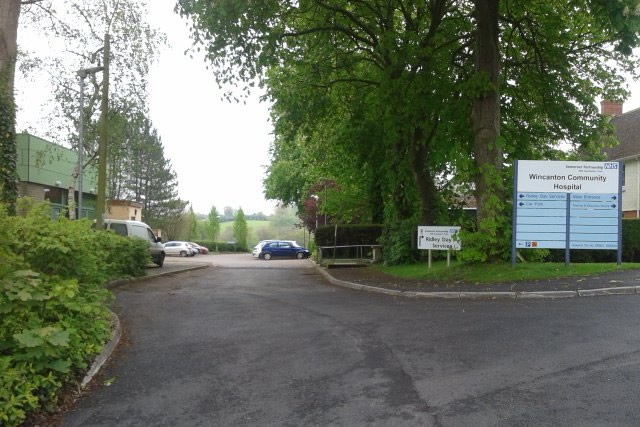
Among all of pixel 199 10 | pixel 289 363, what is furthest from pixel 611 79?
pixel 289 363

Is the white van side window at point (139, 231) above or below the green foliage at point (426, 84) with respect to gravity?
below

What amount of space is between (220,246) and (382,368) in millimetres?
68884

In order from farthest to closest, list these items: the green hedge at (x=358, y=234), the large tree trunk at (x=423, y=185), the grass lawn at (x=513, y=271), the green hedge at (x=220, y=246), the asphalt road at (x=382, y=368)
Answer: the green hedge at (x=220, y=246)
the green hedge at (x=358, y=234)
the large tree trunk at (x=423, y=185)
the grass lawn at (x=513, y=271)
the asphalt road at (x=382, y=368)

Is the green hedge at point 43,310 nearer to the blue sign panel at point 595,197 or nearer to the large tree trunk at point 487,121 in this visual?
the large tree trunk at point 487,121

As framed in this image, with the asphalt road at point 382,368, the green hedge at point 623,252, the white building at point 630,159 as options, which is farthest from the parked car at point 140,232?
the white building at point 630,159

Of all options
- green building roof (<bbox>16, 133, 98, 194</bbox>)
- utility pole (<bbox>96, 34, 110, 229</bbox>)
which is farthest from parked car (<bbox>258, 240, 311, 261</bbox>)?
utility pole (<bbox>96, 34, 110, 229</bbox>)

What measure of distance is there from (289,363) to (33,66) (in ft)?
56.9

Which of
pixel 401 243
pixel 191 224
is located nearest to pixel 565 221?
pixel 401 243

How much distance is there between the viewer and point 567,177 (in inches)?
524

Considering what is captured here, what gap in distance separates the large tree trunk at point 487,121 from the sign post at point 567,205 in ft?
2.87

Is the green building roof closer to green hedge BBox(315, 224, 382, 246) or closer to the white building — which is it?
green hedge BBox(315, 224, 382, 246)

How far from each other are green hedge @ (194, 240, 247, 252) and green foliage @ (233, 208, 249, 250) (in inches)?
79.3

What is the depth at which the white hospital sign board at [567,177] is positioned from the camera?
13.2m

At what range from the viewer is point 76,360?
5.75 metres
